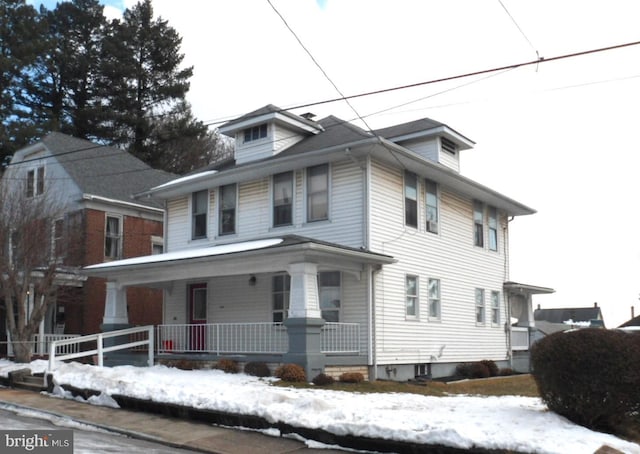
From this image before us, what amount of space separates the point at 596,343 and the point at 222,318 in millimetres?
13392

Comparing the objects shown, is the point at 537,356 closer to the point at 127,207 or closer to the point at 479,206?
the point at 479,206

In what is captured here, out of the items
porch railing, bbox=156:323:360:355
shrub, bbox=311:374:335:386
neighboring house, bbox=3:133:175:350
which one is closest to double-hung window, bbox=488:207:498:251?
porch railing, bbox=156:323:360:355

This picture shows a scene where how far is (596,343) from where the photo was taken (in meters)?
9.28

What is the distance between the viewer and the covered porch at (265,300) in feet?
52.6

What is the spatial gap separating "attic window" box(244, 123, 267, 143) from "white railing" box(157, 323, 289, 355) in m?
5.75

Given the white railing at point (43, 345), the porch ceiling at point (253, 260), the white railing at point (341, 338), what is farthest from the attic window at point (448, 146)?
the white railing at point (43, 345)

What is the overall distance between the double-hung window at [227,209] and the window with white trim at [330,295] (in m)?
4.02

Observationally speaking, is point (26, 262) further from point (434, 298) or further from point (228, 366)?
point (434, 298)

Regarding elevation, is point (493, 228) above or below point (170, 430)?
above

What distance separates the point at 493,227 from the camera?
2511 cm

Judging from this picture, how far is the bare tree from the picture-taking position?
20.4 meters

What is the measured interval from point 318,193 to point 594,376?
1114cm

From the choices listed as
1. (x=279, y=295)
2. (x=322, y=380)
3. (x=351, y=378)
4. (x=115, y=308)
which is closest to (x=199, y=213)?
(x=115, y=308)

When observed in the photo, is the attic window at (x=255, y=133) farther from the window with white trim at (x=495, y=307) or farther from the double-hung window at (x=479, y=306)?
the window with white trim at (x=495, y=307)
